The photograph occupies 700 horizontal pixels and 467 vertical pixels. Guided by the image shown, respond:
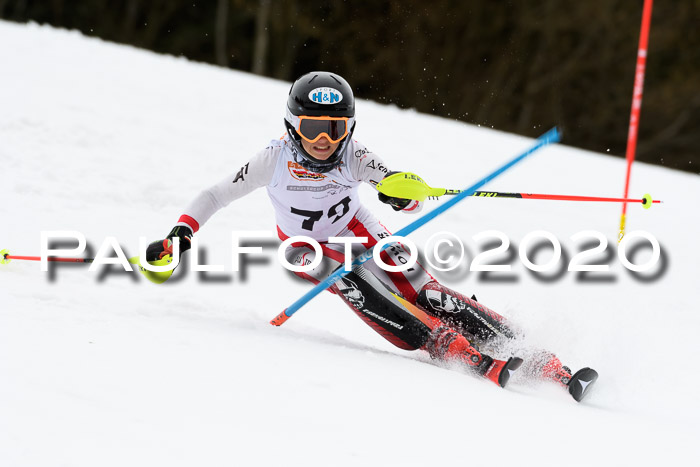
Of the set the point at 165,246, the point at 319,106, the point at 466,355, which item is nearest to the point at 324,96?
the point at 319,106

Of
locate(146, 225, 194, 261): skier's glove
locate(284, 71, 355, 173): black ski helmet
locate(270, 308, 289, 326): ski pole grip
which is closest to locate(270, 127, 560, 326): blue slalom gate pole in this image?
locate(270, 308, 289, 326): ski pole grip

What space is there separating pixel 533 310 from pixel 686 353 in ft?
3.20

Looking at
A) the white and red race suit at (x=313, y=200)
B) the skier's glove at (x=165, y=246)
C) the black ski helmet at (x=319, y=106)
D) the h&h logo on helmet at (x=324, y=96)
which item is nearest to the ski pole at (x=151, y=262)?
the skier's glove at (x=165, y=246)

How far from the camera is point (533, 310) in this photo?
16.9ft

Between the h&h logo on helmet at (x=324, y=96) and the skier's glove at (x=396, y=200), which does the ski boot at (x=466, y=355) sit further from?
the h&h logo on helmet at (x=324, y=96)

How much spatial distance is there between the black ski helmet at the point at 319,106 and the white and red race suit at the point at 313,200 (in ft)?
0.22

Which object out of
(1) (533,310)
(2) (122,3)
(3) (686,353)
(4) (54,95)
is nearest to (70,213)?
(4) (54,95)

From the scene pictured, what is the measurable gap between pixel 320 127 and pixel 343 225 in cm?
57

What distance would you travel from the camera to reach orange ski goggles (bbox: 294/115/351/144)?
3391mm

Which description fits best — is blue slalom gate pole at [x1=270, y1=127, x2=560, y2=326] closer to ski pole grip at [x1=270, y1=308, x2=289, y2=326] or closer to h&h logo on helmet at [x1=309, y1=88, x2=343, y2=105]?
ski pole grip at [x1=270, y1=308, x2=289, y2=326]

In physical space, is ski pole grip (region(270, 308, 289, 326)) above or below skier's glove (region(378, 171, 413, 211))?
below

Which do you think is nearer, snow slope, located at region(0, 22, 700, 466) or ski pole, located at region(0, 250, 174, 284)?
snow slope, located at region(0, 22, 700, 466)

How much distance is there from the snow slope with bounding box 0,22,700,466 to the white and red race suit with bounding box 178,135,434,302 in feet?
1.23

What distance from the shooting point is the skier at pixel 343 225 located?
339 cm
